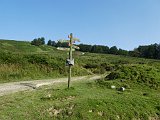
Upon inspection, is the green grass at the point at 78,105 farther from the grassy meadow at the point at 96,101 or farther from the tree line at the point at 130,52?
the tree line at the point at 130,52

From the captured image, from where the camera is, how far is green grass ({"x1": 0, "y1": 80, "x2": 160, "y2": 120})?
12.0 meters

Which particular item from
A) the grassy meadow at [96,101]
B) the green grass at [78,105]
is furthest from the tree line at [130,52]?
the green grass at [78,105]

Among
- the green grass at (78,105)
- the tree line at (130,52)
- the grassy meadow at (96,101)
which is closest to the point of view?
the green grass at (78,105)

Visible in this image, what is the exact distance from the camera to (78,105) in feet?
42.9

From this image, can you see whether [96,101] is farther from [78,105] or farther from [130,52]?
[130,52]

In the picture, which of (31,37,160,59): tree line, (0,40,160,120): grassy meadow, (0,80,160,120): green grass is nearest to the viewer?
(0,80,160,120): green grass

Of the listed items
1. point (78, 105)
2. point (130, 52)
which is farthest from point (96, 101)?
point (130, 52)

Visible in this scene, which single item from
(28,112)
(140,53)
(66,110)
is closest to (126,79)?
(66,110)

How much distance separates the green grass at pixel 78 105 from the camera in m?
12.0

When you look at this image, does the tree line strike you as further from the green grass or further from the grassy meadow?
the green grass

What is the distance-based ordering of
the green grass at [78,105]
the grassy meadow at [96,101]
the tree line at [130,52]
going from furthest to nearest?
the tree line at [130,52] < the grassy meadow at [96,101] < the green grass at [78,105]

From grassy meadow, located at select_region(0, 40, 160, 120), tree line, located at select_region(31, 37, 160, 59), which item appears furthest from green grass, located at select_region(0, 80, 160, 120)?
tree line, located at select_region(31, 37, 160, 59)

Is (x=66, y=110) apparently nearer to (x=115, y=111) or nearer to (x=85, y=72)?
(x=115, y=111)

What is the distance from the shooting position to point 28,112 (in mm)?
11828
